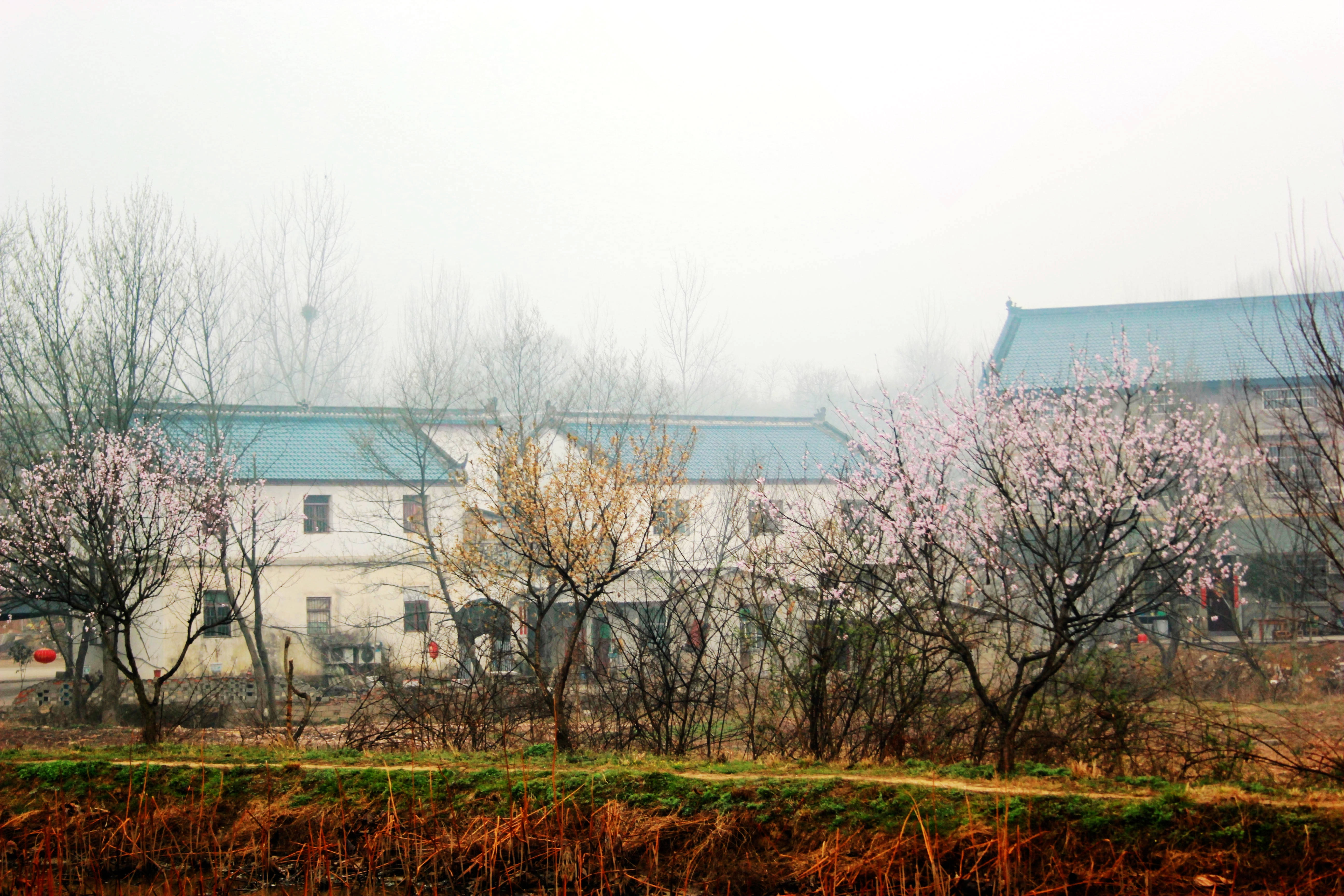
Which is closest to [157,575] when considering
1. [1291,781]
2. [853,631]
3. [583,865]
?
[583,865]

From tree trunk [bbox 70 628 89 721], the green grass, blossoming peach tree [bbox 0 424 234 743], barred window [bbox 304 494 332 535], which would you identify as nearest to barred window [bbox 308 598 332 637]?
barred window [bbox 304 494 332 535]

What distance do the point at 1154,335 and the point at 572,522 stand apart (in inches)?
834

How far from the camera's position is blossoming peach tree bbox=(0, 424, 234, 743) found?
1138 centimetres

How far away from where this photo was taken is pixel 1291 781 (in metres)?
8.37

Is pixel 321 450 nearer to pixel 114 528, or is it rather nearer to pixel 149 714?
pixel 114 528

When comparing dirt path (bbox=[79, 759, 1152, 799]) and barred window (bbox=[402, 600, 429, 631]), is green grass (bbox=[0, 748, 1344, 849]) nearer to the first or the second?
dirt path (bbox=[79, 759, 1152, 799])

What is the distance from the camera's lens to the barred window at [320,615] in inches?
887

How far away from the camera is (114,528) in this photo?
12.1 meters

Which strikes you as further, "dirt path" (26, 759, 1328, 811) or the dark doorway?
the dark doorway

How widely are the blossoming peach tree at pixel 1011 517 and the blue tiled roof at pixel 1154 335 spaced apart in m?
14.1

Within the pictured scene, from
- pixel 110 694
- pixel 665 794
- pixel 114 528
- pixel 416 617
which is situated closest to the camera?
pixel 665 794

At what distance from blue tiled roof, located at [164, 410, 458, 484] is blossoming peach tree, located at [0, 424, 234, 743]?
18.6 ft

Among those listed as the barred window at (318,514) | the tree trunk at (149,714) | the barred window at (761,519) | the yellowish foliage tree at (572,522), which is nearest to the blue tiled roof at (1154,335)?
the barred window at (761,519)

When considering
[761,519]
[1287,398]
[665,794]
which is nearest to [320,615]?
[761,519]
